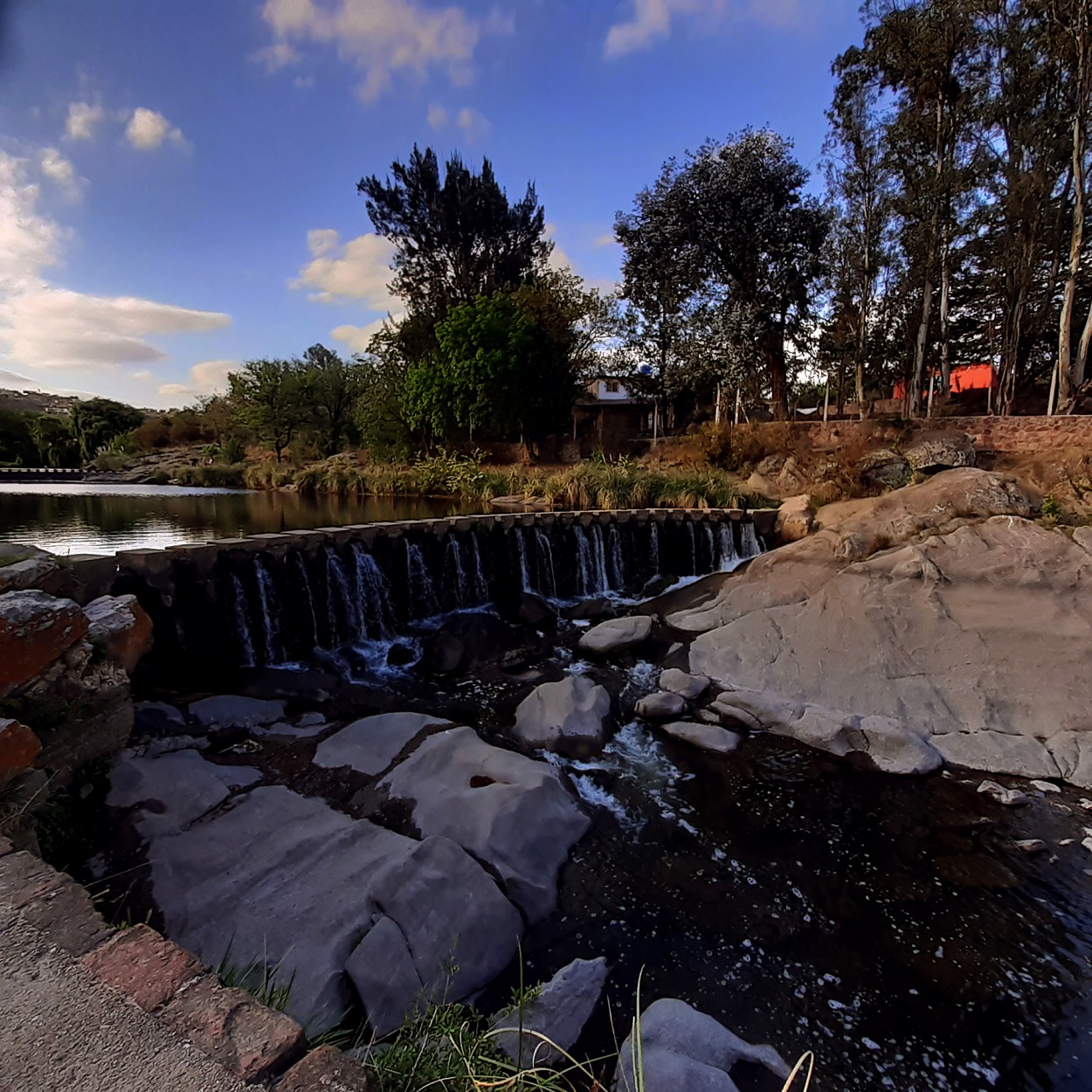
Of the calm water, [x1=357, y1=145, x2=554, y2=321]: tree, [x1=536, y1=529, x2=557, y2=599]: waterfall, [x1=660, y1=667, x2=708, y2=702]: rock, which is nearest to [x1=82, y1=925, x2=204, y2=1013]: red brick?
[x1=660, y1=667, x2=708, y2=702]: rock

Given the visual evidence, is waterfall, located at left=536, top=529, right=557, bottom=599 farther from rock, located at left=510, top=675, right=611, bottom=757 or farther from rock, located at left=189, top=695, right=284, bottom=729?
rock, located at left=189, top=695, right=284, bottom=729

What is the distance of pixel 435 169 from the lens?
26.0m

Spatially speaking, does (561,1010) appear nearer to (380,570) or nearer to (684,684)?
(684,684)

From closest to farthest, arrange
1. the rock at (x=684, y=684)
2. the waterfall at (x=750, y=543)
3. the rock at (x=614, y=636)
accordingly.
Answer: the rock at (x=684, y=684)
the rock at (x=614, y=636)
the waterfall at (x=750, y=543)

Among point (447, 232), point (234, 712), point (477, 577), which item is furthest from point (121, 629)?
point (447, 232)

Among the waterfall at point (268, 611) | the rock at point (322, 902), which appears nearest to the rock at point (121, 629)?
the rock at point (322, 902)

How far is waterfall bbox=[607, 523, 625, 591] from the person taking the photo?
10.4 m

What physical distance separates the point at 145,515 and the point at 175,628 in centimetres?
1096

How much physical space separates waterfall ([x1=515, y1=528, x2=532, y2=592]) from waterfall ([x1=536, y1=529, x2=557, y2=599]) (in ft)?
A: 0.63

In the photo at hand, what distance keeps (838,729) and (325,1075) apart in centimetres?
514

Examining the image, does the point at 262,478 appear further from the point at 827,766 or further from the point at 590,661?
the point at 827,766

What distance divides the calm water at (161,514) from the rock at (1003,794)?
10158 mm

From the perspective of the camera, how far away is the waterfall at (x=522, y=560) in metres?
9.75

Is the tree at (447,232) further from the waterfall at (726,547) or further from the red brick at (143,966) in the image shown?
the red brick at (143,966)
